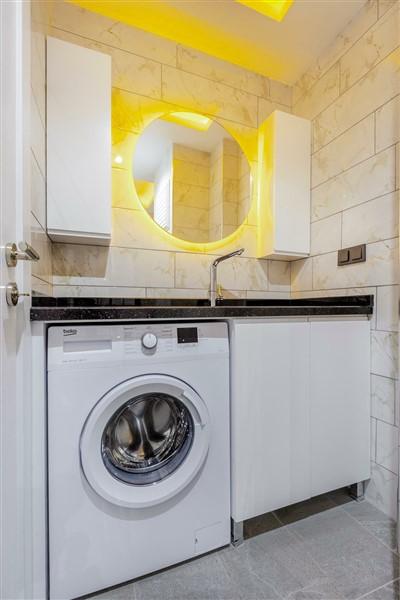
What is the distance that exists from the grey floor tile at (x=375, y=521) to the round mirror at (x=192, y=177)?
157 cm

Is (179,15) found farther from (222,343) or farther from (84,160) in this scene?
(222,343)

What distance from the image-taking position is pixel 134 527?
0.96 meters

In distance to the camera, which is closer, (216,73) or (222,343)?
(222,343)

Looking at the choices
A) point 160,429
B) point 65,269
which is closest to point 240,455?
point 160,429

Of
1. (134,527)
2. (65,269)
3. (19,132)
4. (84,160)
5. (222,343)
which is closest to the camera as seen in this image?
(19,132)

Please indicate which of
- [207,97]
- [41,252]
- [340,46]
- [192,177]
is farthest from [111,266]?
[340,46]

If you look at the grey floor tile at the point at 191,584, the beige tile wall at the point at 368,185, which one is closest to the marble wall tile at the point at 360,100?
the beige tile wall at the point at 368,185

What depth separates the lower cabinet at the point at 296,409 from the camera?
111cm

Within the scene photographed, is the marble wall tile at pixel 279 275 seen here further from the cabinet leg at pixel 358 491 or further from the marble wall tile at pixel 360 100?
the cabinet leg at pixel 358 491

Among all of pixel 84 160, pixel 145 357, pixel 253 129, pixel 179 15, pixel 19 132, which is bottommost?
pixel 145 357

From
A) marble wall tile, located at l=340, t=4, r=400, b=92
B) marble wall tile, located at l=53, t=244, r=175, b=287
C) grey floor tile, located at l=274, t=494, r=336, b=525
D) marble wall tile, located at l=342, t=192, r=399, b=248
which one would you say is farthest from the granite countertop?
marble wall tile, located at l=340, t=4, r=400, b=92

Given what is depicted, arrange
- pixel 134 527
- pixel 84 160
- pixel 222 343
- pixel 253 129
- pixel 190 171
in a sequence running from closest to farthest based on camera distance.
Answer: pixel 134 527
pixel 222 343
pixel 84 160
pixel 190 171
pixel 253 129

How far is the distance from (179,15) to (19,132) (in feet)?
4.62

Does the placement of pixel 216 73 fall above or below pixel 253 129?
above
